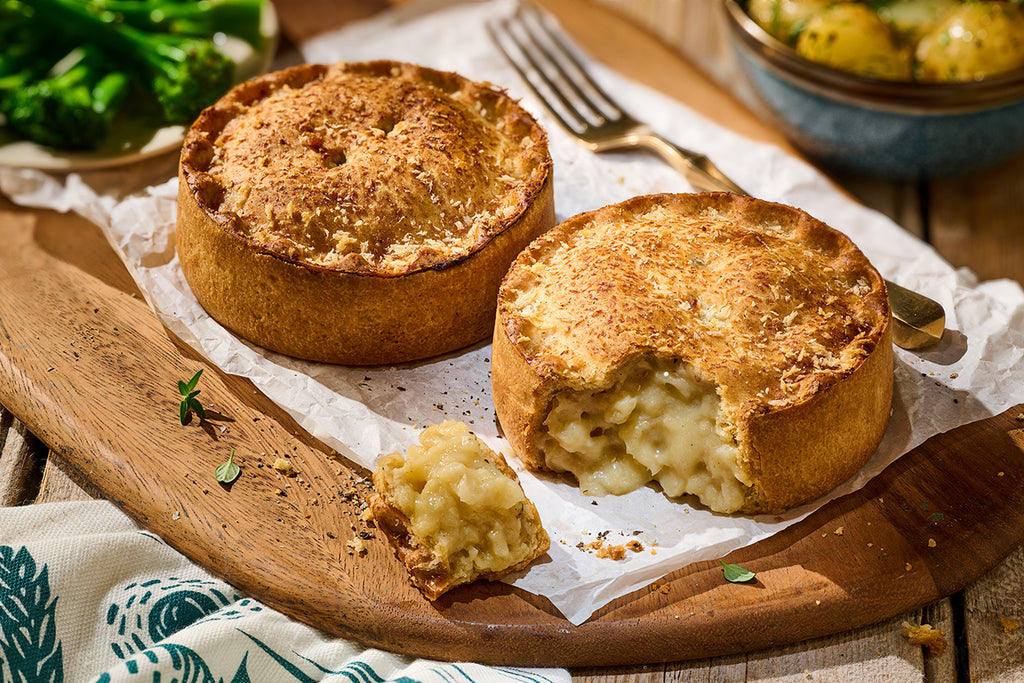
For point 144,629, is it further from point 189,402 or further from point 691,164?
point 691,164

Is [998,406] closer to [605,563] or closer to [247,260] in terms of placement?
[605,563]

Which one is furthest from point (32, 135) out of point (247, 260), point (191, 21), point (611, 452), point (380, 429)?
point (611, 452)

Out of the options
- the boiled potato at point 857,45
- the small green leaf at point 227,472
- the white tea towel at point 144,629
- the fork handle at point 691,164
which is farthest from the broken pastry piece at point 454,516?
the boiled potato at point 857,45

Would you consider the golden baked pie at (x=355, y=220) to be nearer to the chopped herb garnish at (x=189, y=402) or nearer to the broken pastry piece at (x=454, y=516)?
the chopped herb garnish at (x=189, y=402)

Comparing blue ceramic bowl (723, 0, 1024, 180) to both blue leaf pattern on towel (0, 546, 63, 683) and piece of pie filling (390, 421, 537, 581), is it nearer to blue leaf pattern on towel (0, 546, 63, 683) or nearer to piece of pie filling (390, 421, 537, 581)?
piece of pie filling (390, 421, 537, 581)

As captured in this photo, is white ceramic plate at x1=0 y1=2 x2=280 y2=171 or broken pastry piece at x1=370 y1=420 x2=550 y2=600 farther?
white ceramic plate at x1=0 y1=2 x2=280 y2=171

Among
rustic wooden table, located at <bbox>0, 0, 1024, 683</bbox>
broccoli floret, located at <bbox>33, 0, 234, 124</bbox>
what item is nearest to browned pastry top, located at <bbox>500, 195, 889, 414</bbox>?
rustic wooden table, located at <bbox>0, 0, 1024, 683</bbox>
